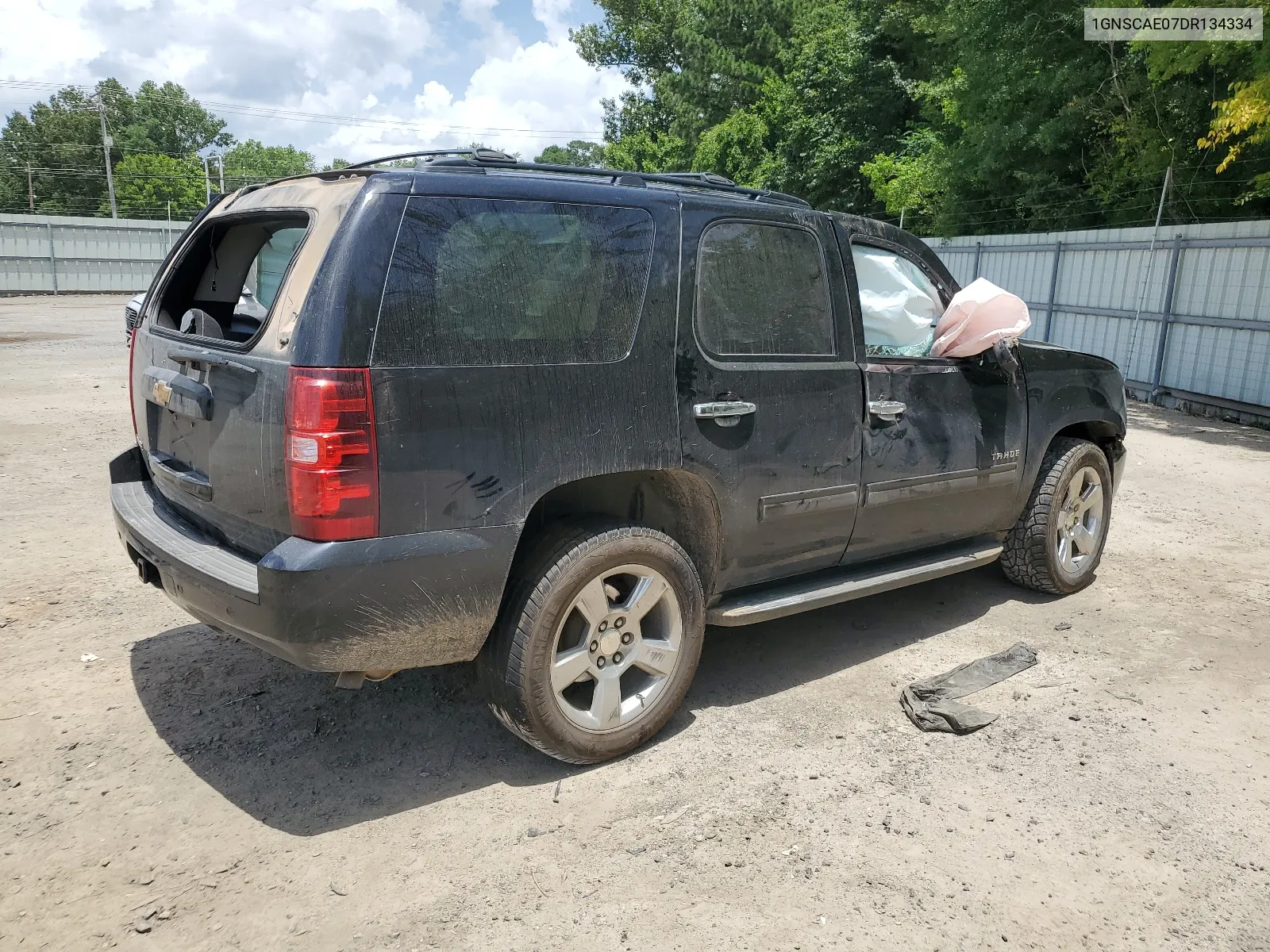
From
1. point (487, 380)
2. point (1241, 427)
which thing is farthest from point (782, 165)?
point (487, 380)

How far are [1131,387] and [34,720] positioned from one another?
13.9 m

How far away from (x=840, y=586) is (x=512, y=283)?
75.0 inches

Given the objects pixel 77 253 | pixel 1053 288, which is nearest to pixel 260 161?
pixel 77 253

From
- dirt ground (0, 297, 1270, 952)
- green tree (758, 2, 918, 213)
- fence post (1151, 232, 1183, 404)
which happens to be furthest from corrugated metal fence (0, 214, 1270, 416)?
green tree (758, 2, 918, 213)

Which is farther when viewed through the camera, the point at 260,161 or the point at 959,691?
the point at 260,161

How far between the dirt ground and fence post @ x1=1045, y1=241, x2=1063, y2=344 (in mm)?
11484

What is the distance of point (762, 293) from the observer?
3.68 meters

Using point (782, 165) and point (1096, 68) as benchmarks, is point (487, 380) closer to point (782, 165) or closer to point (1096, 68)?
point (1096, 68)

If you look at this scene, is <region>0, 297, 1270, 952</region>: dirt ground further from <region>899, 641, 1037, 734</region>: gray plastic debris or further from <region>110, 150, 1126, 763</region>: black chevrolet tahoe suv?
<region>110, 150, 1126, 763</region>: black chevrolet tahoe suv

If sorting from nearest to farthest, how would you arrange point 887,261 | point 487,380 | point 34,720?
point 487,380, point 34,720, point 887,261

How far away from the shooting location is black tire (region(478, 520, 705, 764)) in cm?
306

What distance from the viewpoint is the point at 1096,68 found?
55.1 ft

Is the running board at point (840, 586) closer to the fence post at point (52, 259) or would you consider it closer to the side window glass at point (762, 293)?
the side window glass at point (762, 293)

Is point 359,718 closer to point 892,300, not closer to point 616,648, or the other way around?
point 616,648
